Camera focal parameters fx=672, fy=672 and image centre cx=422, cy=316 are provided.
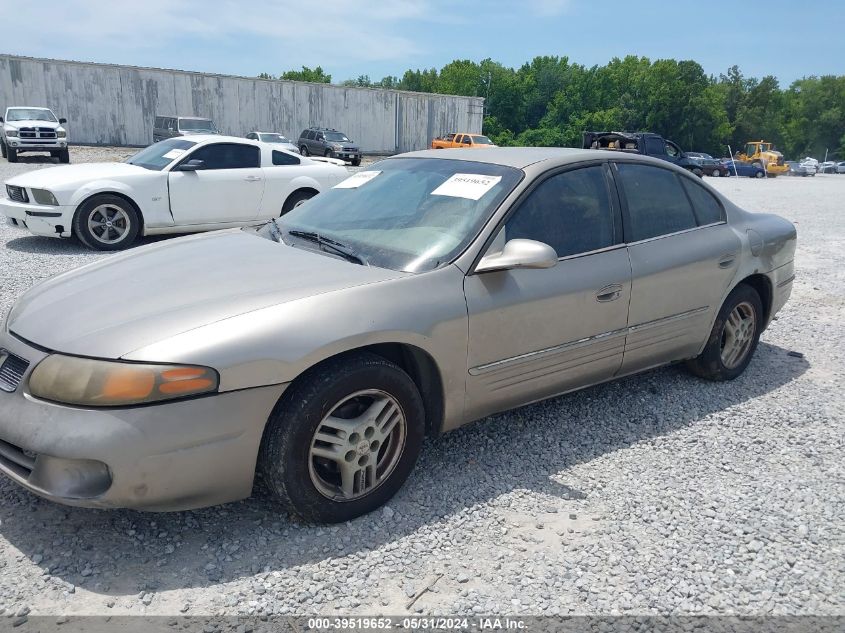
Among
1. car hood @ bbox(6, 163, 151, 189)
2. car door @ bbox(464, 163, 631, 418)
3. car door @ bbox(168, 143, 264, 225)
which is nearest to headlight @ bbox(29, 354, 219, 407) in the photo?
car door @ bbox(464, 163, 631, 418)

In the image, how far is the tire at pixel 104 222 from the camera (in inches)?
318

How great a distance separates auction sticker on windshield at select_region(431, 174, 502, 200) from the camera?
3.37 metres

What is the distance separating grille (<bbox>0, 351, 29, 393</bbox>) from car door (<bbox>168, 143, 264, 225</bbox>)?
6383mm

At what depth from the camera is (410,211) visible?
3.43 meters

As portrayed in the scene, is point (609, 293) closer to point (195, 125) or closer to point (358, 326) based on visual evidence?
point (358, 326)

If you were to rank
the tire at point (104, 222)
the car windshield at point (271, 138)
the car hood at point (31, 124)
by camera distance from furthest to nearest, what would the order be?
the car windshield at point (271, 138) → the car hood at point (31, 124) → the tire at point (104, 222)

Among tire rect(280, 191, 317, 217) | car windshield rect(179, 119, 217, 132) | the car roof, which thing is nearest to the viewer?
the car roof

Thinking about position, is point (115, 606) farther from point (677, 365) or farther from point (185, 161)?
point (185, 161)

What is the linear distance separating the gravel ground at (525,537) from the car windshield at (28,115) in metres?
23.8

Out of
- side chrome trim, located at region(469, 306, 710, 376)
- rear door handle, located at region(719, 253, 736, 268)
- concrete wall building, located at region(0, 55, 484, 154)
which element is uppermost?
concrete wall building, located at region(0, 55, 484, 154)

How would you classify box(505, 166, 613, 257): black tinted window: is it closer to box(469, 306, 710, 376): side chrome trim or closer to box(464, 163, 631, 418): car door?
box(464, 163, 631, 418): car door

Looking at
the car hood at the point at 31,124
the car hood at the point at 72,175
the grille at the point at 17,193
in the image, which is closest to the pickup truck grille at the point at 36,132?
the car hood at the point at 31,124

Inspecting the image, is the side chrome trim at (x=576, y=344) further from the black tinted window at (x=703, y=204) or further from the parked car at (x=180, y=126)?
the parked car at (x=180, y=126)

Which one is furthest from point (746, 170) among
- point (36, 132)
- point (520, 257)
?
point (520, 257)
